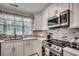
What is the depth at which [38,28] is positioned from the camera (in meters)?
3.95

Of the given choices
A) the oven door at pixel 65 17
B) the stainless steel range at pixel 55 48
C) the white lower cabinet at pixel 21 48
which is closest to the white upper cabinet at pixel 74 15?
the oven door at pixel 65 17

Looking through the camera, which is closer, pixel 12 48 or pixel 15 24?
pixel 12 48

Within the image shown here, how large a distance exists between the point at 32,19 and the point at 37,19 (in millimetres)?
330

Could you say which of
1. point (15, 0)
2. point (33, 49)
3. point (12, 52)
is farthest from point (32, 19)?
point (15, 0)

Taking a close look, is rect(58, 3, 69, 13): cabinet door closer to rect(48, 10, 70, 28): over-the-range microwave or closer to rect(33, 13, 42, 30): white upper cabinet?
rect(48, 10, 70, 28): over-the-range microwave

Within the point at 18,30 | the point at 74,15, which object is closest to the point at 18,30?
the point at 18,30

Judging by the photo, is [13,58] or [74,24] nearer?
[13,58]

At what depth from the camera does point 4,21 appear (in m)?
3.38

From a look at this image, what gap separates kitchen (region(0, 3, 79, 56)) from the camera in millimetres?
1851

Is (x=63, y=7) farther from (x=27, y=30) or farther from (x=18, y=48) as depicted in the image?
(x=27, y=30)

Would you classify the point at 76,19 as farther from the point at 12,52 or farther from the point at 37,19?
the point at 37,19

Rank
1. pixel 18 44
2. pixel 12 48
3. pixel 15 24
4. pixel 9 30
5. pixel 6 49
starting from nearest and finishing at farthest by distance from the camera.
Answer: pixel 6 49
pixel 12 48
pixel 18 44
pixel 9 30
pixel 15 24

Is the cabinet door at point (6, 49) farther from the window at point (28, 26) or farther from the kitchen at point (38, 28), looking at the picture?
the window at point (28, 26)

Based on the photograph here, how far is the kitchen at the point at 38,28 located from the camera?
1851 mm
